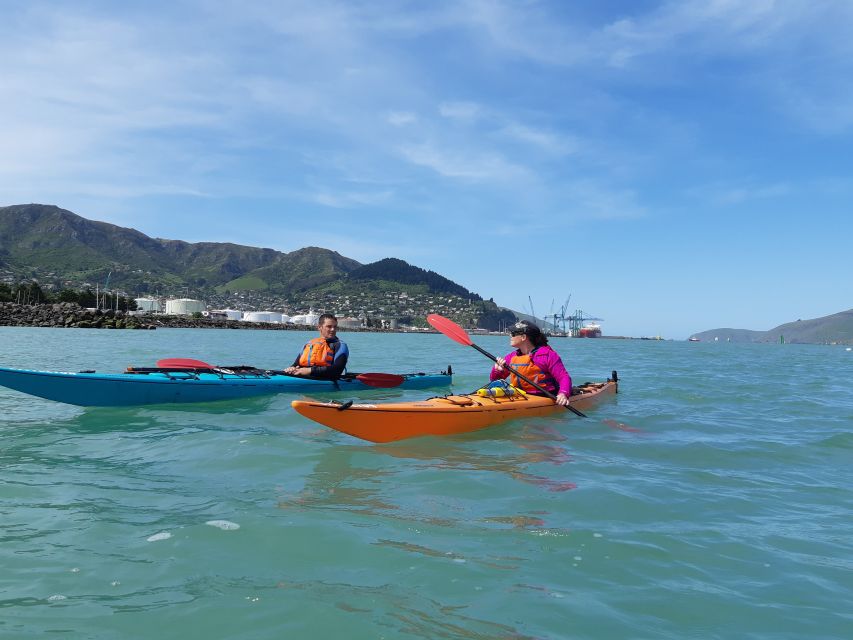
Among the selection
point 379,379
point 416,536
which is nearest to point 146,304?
point 379,379

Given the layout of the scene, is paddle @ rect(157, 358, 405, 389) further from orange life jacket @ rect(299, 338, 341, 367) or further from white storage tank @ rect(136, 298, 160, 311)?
white storage tank @ rect(136, 298, 160, 311)

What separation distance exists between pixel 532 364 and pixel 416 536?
226 inches

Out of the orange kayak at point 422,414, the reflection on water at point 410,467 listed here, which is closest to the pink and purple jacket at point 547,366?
the orange kayak at point 422,414

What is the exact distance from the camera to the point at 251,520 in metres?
4.26

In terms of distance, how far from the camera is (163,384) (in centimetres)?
993

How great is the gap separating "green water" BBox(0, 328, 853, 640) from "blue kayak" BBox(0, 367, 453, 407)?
1.10 meters

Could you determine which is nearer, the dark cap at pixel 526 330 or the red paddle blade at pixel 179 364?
the dark cap at pixel 526 330

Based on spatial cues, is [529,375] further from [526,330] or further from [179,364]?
[179,364]

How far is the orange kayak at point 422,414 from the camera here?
6785 mm

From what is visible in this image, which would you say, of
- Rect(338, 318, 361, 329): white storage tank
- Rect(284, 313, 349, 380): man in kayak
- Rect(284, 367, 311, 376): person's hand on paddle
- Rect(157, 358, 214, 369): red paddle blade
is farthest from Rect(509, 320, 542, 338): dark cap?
Rect(338, 318, 361, 329): white storage tank

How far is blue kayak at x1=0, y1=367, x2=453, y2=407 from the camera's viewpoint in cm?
887

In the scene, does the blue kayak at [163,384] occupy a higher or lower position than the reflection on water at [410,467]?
higher

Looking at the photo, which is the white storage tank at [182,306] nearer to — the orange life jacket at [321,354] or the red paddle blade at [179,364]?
the orange life jacket at [321,354]

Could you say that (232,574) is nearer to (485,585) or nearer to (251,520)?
(251,520)
